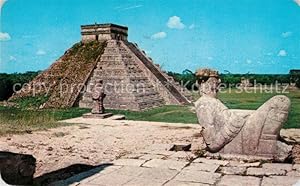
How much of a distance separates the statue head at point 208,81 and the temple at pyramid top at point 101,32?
14.5m

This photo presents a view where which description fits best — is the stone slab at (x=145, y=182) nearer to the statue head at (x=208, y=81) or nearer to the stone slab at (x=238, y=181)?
the stone slab at (x=238, y=181)

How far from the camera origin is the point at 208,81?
583cm

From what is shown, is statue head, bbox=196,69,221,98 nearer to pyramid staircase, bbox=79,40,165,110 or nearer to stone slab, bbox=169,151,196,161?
stone slab, bbox=169,151,196,161

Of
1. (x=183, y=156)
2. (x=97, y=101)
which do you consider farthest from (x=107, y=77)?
(x=183, y=156)

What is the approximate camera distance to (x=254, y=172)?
4629 mm

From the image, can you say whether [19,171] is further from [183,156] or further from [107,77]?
[107,77]

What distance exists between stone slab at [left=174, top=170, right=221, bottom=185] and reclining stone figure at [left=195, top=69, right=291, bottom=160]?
885 mm

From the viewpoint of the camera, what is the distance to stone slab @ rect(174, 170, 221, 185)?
4.31 meters

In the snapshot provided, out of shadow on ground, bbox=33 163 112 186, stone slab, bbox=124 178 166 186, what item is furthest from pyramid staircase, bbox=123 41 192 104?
stone slab, bbox=124 178 166 186

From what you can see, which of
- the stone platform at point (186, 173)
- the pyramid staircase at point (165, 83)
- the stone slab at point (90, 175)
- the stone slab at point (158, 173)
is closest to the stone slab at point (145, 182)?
the stone platform at point (186, 173)

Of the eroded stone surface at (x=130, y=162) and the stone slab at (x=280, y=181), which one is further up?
the eroded stone surface at (x=130, y=162)

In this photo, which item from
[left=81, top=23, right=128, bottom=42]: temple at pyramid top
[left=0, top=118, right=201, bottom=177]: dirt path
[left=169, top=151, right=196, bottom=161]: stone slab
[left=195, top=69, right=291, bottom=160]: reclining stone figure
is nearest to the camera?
[left=195, top=69, right=291, bottom=160]: reclining stone figure

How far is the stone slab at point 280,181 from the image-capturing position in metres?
4.12

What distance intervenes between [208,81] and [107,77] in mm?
11546
